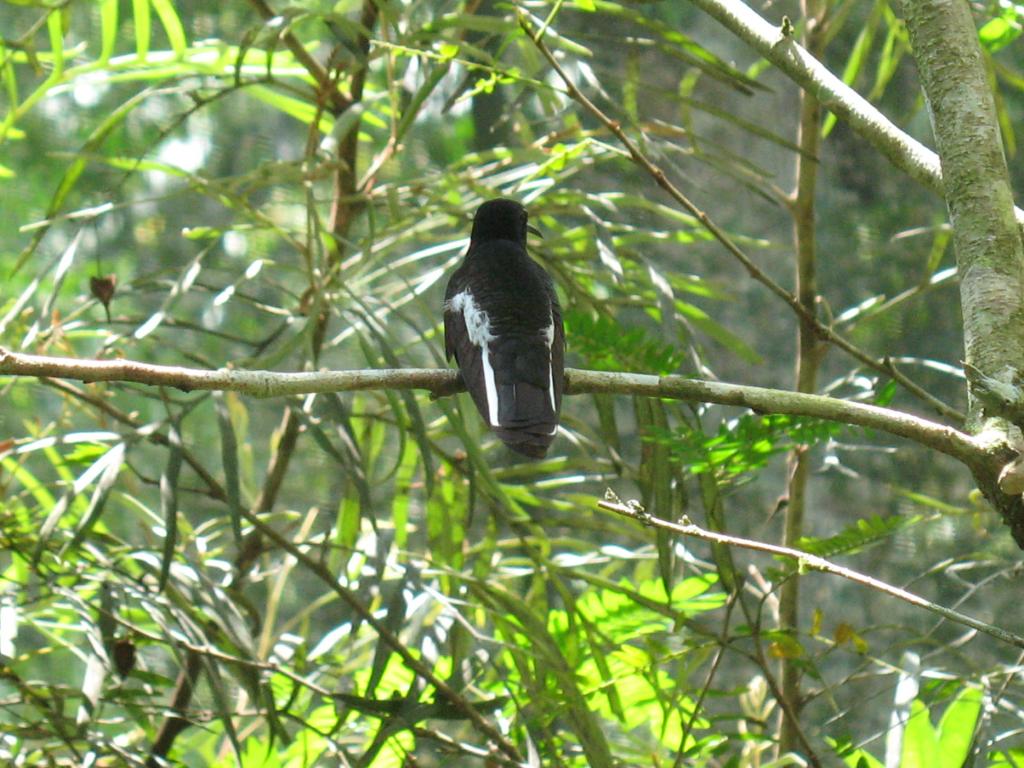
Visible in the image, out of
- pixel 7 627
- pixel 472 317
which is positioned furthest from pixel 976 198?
pixel 7 627

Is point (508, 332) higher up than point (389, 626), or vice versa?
point (508, 332)

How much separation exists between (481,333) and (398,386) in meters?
0.50

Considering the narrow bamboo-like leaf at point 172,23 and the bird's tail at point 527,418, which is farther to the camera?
the narrow bamboo-like leaf at point 172,23

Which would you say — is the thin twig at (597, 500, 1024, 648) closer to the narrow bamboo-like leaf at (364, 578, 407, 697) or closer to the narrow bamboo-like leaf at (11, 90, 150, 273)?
the narrow bamboo-like leaf at (364, 578, 407, 697)

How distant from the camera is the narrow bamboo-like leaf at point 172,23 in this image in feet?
6.93

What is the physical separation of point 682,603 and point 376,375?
3.28 feet

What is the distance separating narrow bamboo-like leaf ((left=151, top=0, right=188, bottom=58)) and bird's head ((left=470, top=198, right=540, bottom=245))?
0.62 metres

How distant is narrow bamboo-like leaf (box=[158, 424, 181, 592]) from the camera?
5.24 feet

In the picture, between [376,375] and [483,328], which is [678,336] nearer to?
[483,328]

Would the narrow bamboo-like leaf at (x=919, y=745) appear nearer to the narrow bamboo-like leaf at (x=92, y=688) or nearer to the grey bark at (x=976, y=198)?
the grey bark at (x=976, y=198)

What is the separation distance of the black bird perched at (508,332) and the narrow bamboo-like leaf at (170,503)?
16.5 inches

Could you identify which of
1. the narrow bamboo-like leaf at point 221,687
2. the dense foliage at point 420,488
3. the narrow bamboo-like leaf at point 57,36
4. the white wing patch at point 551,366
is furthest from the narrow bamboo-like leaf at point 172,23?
the narrow bamboo-like leaf at point 221,687

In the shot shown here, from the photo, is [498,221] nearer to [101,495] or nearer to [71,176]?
[71,176]

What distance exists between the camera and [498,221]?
217cm
